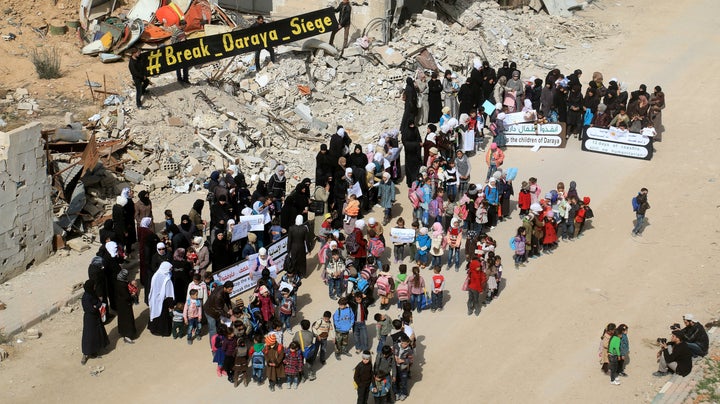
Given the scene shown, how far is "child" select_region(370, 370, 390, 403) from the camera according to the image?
48.1ft

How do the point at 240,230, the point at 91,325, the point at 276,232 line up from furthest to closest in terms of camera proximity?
the point at 276,232 → the point at 240,230 → the point at 91,325

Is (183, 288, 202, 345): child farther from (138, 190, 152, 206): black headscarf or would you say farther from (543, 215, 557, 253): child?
(543, 215, 557, 253): child

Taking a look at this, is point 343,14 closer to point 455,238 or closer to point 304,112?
point 304,112

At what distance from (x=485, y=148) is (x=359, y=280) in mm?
7557

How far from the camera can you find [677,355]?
1540 centimetres

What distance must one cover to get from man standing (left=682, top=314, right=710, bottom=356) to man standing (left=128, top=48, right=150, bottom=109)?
43.1 feet

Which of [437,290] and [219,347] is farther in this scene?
[437,290]

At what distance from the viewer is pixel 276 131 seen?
23422 millimetres

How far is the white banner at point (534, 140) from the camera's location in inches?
909

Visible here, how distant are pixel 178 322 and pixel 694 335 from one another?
846 cm

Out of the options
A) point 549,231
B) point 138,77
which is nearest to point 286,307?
point 549,231

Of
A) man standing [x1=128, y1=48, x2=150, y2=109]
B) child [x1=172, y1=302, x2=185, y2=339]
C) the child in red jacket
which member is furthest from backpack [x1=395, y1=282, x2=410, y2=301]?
man standing [x1=128, y1=48, x2=150, y2=109]

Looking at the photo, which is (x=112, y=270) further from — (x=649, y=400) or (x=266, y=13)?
(x=266, y=13)

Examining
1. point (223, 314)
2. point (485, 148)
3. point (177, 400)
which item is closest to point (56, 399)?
point (177, 400)
